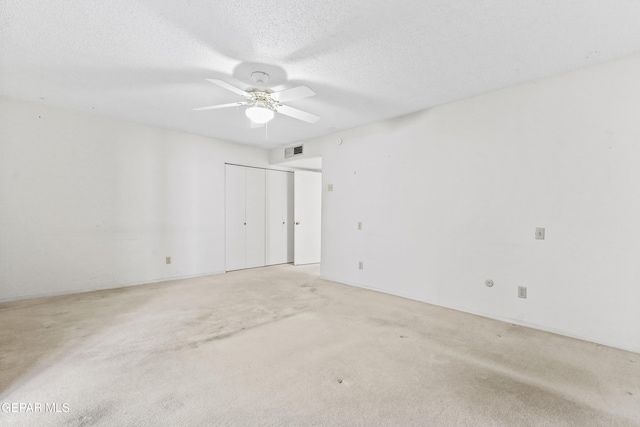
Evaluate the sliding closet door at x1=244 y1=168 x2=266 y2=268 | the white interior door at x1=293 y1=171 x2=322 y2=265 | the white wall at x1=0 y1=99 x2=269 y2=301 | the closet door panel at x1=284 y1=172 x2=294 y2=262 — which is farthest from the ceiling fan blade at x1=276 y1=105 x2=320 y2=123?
the closet door panel at x1=284 y1=172 x2=294 y2=262

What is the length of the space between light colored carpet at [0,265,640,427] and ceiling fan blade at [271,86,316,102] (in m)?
2.24

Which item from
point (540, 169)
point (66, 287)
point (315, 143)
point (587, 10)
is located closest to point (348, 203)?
point (315, 143)

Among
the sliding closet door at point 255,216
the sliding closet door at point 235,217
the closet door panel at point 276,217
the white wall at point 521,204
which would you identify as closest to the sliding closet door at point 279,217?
the closet door panel at point 276,217

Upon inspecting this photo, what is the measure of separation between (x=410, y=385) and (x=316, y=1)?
→ 2567mm

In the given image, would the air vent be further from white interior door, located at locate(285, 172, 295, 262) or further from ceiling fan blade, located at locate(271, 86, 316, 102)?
ceiling fan blade, located at locate(271, 86, 316, 102)

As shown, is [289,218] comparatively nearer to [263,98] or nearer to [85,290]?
[85,290]

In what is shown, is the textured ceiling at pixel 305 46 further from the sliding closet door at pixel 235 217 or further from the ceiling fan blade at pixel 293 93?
the sliding closet door at pixel 235 217

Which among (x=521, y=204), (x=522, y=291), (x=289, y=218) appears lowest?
(x=522, y=291)

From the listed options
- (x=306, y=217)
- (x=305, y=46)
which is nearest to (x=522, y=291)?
(x=305, y=46)

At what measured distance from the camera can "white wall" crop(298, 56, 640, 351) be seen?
253 centimetres

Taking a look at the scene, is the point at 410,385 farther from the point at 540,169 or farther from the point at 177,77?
the point at 177,77

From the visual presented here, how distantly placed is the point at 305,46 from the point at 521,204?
264 centimetres

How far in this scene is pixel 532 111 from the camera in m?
2.97

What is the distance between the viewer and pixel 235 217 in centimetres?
573
